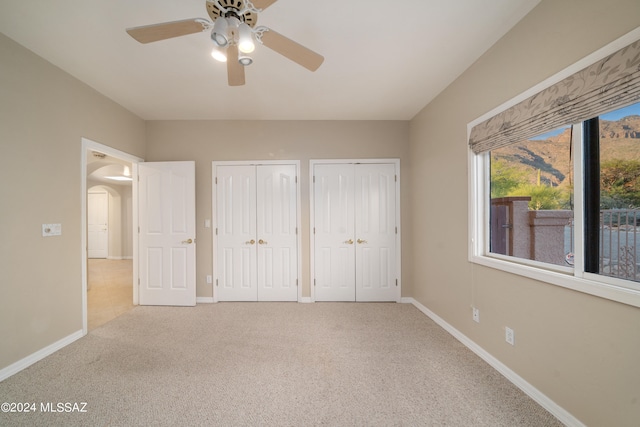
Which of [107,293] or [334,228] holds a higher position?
[334,228]

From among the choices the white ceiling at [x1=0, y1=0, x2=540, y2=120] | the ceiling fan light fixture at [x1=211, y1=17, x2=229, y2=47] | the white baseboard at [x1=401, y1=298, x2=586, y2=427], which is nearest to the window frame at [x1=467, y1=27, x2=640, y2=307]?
the white ceiling at [x1=0, y1=0, x2=540, y2=120]

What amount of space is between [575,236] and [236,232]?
356 centimetres

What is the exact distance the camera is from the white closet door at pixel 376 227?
146 inches

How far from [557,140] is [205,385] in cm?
305

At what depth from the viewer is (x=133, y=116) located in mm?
3477

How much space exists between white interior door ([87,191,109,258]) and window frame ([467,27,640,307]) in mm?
10173

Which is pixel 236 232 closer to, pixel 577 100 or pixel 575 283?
pixel 575 283

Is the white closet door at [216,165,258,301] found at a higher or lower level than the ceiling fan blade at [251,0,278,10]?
lower

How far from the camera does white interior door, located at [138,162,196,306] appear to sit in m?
3.54

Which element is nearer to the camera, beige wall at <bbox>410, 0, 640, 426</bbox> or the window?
beige wall at <bbox>410, 0, 640, 426</bbox>

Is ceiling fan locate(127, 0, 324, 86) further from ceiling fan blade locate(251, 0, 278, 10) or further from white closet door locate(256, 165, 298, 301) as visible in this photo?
white closet door locate(256, 165, 298, 301)

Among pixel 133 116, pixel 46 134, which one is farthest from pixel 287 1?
pixel 133 116

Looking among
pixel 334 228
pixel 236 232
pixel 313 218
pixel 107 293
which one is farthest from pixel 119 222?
pixel 334 228

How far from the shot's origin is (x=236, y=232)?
3.72m
